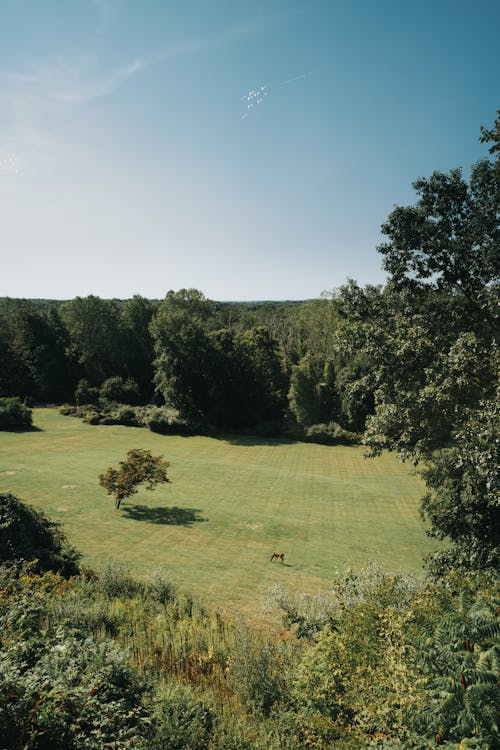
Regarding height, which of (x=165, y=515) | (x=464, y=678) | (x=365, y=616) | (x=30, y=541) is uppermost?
(x=464, y=678)

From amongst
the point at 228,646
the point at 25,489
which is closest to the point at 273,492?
the point at 25,489

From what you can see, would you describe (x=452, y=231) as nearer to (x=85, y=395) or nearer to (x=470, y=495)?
(x=470, y=495)

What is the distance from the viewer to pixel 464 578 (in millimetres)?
10430

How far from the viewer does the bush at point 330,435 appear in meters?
52.0

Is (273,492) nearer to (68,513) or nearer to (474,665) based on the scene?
(68,513)

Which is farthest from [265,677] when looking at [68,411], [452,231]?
[68,411]

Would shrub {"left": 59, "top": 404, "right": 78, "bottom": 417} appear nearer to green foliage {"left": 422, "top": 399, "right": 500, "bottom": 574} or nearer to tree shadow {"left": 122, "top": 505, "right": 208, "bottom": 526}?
tree shadow {"left": 122, "top": 505, "right": 208, "bottom": 526}

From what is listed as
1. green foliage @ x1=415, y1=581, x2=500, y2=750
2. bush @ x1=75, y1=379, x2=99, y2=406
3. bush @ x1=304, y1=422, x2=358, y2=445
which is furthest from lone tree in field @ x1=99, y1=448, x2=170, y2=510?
bush @ x1=75, y1=379, x2=99, y2=406

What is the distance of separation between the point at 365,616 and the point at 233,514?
699 inches

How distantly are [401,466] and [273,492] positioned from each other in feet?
50.5

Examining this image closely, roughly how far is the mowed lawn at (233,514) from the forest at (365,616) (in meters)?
4.16

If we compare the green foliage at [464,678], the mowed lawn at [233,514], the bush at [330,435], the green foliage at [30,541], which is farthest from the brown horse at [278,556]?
the bush at [330,435]

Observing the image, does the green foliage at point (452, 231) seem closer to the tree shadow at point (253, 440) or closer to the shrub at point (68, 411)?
the tree shadow at point (253, 440)

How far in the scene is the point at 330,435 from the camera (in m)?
52.1
